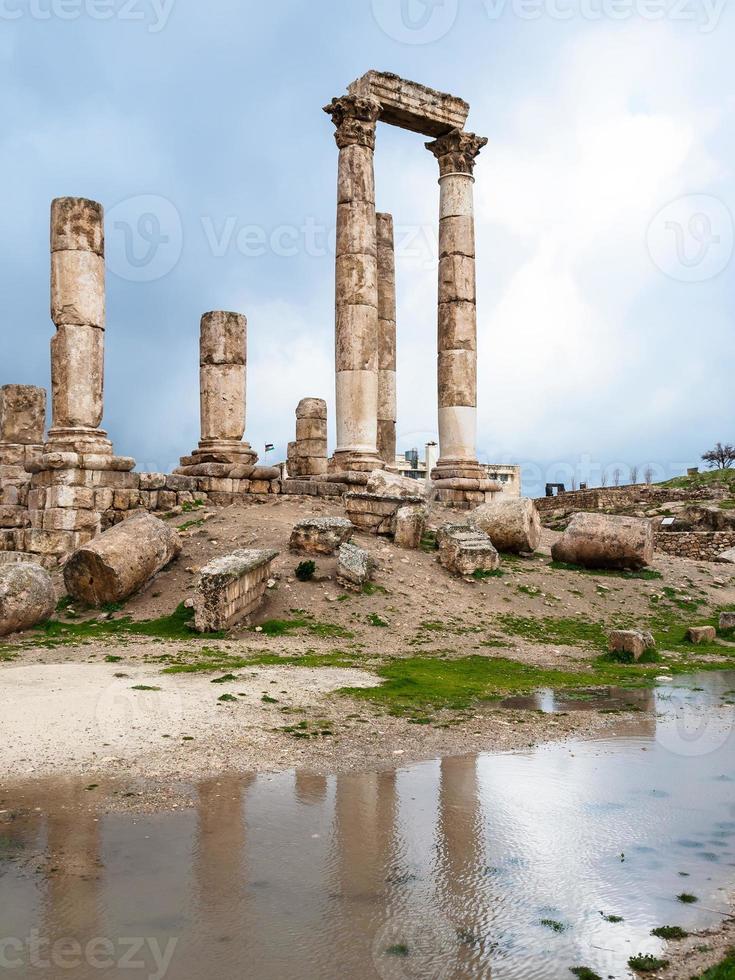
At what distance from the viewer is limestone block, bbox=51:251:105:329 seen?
674 inches

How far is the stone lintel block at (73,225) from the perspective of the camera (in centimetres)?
1708

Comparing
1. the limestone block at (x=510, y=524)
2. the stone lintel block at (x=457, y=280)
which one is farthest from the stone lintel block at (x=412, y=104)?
the limestone block at (x=510, y=524)

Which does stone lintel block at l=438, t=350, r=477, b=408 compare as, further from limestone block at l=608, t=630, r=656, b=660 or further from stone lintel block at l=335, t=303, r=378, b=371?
limestone block at l=608, t=630, r=656, b=660

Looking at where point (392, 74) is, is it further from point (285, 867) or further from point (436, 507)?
point (285, 867)

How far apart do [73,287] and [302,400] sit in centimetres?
1016

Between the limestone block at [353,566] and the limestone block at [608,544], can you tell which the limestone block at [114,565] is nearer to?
the limestone block at [353,566]

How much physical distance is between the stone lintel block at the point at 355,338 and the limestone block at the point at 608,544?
650 centimetres

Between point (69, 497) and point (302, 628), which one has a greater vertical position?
point (69, 497)

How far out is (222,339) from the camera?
1998cm

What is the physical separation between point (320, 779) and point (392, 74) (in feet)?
63.9

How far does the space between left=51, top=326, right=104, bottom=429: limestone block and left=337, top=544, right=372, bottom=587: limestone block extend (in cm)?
598

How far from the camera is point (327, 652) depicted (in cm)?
1169

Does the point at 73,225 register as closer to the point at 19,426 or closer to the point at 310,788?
the point at 19,426

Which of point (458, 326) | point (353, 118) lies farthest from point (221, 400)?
point (353, 118)
